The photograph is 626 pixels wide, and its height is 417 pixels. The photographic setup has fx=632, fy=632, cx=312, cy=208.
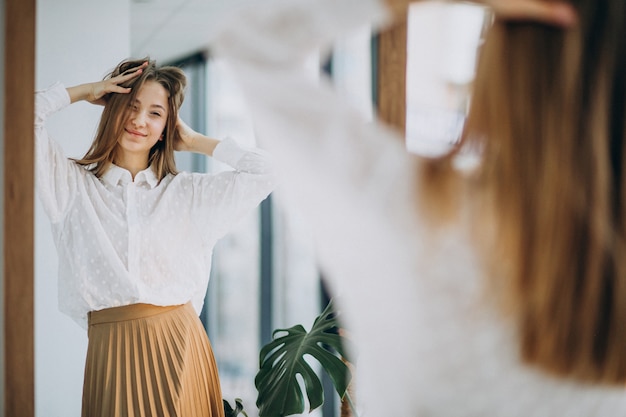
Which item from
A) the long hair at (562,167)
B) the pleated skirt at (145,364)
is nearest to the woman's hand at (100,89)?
the pleated skirt at (145,364)

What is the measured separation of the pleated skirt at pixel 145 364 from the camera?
1407 millimetres

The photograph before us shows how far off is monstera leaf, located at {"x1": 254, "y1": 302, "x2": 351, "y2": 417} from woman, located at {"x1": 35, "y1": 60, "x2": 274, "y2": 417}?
13 centimetres

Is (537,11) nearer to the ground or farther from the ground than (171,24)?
nearer to the ground

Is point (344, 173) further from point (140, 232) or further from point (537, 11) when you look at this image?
point (140, 232)

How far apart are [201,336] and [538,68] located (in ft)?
3.62

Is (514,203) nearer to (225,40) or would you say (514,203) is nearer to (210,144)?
(225,40)

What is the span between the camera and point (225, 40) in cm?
90

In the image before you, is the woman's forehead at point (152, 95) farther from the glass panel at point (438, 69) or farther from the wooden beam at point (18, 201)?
the glass panel at point (438, 69)

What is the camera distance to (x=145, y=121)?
1483 millimetres

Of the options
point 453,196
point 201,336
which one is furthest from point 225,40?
point 201,336

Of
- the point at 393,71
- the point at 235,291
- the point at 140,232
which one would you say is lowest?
the point at 235,291

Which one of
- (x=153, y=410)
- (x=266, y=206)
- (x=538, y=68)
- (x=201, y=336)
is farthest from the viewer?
(x=266, y=206)

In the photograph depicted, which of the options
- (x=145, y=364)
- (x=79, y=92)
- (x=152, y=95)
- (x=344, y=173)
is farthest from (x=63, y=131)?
(x=344, y=173)

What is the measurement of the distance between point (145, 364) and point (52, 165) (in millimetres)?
492
